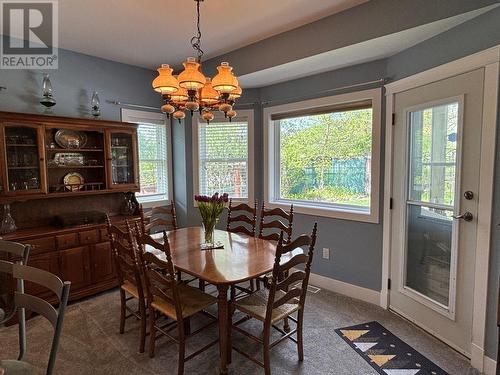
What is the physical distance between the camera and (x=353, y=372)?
2020mm

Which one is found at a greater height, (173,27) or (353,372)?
(173,27)

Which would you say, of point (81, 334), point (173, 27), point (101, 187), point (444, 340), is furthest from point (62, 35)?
point (444, 340)

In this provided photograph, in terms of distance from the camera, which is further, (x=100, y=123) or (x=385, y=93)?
(x=100, y=123)

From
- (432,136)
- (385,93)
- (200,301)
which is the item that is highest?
(385,93)

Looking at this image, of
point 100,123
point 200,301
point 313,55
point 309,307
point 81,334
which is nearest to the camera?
point 200,301

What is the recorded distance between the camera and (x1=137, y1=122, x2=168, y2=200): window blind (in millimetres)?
4004

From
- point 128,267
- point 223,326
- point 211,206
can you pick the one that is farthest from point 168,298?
point 211,206

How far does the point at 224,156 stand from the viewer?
160 inches

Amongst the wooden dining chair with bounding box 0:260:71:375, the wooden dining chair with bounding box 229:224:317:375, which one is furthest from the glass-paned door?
the wooden dining chair with bounding box 0:260:71:375

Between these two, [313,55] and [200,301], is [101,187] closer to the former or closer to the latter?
[200,301]

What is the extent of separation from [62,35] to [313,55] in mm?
2443

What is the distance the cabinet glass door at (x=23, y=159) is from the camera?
2.77 meters

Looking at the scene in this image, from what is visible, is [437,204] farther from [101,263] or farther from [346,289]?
[101,263]

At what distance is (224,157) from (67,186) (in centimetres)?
188
